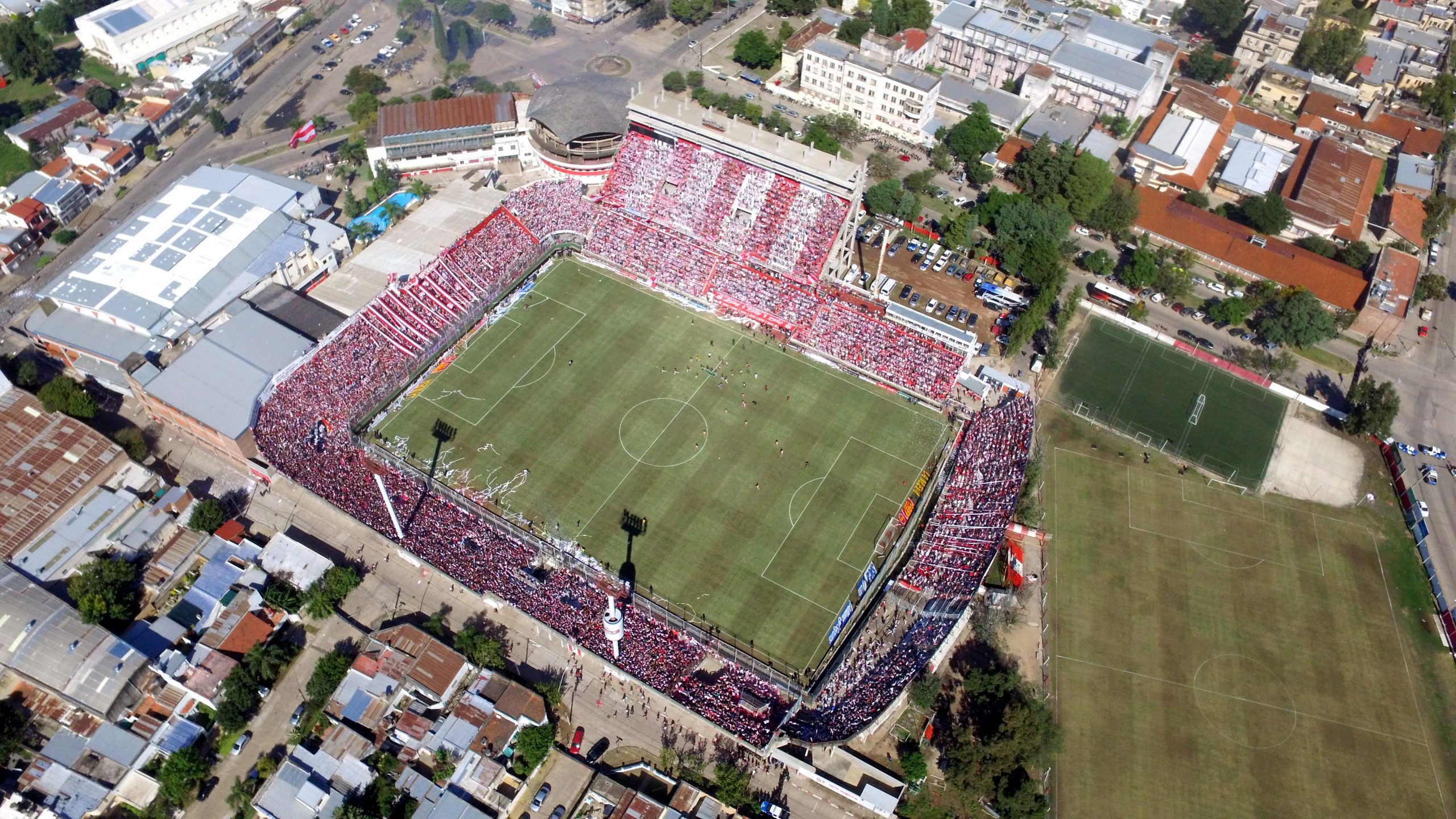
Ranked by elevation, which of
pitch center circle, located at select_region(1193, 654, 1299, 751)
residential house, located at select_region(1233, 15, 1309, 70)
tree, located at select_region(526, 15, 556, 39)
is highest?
residential house, located at select_region(1233, 15, 1309, 70)

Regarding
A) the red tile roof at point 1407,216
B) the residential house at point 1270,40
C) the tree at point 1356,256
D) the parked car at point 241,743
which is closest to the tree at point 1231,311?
the tree at point 1356,256

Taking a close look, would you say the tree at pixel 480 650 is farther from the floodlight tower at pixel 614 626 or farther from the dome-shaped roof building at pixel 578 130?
the dome-shaped roof building at pixel 578 130

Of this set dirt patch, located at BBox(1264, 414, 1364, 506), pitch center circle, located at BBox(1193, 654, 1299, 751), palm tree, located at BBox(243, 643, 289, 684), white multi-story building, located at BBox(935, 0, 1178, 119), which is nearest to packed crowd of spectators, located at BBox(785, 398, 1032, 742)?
pitch center circle, located at BBox(1193, 654, 1299, 751)

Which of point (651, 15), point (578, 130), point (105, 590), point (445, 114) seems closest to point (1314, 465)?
point (578, 130)

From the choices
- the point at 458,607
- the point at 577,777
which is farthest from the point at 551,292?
the point at 577,777

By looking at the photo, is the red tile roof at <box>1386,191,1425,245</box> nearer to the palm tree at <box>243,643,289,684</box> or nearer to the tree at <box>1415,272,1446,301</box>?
the tree at <box>1415,272,1446,301</box>

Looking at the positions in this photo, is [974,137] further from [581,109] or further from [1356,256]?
[581,109]
